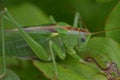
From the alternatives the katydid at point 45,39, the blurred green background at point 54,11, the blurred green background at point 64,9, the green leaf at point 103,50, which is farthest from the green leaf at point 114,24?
the blurred green background at point 64,9

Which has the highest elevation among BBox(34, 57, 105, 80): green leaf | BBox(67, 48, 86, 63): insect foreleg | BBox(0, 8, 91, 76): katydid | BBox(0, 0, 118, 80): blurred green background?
BBox(0, 0, 118, 80): blurred green background

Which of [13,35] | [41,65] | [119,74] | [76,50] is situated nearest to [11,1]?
[13,35]

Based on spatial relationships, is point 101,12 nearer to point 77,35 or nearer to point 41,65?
point 77,35


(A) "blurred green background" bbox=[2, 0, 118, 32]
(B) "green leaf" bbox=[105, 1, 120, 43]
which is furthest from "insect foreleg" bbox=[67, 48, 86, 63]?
(A) "blurred green background" bbox=[2, 0, 118, 32]

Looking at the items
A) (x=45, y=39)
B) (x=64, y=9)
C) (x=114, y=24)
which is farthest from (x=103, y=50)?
(x=64, y=9)

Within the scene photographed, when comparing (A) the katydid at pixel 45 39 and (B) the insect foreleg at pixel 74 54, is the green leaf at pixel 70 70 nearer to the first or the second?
(B) the insect foreleg at pixel 74 54

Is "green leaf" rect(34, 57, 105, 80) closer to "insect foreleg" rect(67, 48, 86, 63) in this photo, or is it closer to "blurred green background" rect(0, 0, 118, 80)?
"insect foreleg" rect(67, 48, 86, 63)
